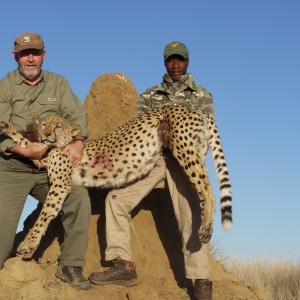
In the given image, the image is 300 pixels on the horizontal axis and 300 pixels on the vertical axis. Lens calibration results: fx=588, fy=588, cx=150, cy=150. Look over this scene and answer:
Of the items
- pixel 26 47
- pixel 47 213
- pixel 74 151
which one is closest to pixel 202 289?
pixel 47 213

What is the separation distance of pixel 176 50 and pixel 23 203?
185 centimetres

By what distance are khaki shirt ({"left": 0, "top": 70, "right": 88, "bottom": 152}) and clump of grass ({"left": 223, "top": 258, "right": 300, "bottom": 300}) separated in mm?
3625

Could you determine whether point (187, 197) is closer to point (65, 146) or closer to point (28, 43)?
point (65, 146)

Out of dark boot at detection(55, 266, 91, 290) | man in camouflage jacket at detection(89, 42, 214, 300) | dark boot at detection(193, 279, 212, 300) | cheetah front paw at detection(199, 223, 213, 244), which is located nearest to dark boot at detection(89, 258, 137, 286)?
man in camouflage jacket at detection(89, 42, 214, 300)

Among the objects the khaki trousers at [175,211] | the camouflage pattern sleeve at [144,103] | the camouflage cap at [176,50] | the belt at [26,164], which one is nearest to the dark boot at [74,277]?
the khaki trousers at [175,211]

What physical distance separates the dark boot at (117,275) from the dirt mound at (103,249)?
2.1 inches

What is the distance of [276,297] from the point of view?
25.5ft

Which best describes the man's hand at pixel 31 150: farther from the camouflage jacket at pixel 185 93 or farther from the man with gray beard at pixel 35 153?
the camouflage jacket at pixel 185 93

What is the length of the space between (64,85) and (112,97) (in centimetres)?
78

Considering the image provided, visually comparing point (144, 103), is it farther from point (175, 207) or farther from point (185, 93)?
point (175, 207)

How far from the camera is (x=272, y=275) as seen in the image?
953cm

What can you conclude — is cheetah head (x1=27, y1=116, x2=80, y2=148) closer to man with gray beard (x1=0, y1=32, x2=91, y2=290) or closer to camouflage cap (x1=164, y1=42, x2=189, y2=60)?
man with gray beard (x1=0, y1=32, x2=91, y2=290)

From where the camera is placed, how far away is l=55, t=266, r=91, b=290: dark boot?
463 cm

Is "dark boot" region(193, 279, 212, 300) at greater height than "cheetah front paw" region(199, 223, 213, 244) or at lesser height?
lesser
